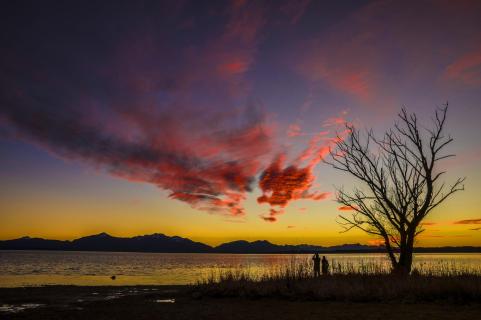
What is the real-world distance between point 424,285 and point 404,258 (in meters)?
5.20

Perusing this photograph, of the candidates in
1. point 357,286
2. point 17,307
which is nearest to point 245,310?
point 357,286

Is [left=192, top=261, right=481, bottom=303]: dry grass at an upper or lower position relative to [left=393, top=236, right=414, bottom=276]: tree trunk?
lower

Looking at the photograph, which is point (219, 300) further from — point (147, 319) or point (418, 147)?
point (418, 147)

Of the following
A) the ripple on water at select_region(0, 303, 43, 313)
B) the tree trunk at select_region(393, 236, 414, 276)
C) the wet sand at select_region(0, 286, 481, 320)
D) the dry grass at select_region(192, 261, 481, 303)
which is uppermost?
the tree trunk at select_region(393, 236, 414, 276)

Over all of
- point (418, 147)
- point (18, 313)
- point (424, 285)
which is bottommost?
point (18, 313)

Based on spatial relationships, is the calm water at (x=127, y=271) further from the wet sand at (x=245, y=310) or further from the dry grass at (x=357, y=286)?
the wet sand at (x=245, y=310)

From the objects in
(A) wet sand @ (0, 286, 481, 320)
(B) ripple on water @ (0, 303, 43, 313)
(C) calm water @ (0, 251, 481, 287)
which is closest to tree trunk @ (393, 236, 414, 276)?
(C) calm water @ (0, 251, 481, 287)

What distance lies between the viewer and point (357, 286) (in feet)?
53.7

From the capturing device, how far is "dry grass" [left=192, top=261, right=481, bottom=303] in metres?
14.9

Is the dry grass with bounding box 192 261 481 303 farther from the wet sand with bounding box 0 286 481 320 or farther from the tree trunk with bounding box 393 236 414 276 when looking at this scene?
the tree trunk with bounding box 393 236 414 276

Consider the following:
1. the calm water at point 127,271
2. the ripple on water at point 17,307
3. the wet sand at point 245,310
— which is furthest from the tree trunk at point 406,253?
the ripple on water at point 17,307

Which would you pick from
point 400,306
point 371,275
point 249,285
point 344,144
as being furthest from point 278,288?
point 344,144

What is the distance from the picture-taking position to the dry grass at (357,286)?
1488 cm

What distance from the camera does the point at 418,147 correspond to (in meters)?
20.9
